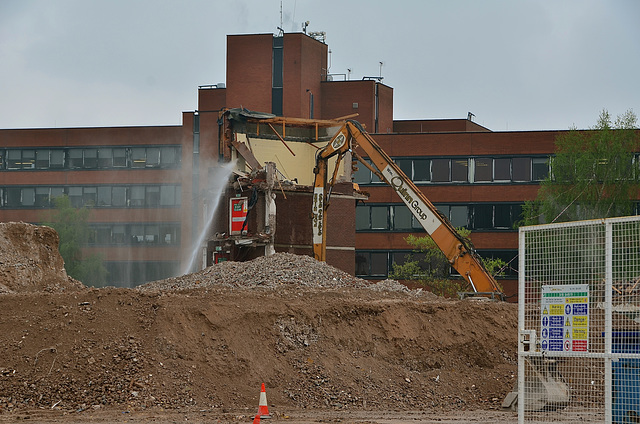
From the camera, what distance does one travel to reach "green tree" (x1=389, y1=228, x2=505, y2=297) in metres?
53.1

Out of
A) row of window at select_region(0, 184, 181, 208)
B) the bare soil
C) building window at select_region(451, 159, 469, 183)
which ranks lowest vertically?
the bare soil

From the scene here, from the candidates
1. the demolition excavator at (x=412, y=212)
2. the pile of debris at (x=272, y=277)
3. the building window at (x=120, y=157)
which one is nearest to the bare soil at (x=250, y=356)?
the pile of debris at (x=272, y=277)

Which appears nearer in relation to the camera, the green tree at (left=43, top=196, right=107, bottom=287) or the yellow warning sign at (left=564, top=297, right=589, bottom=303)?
the yellow warning sign at (left=564, top=297, right=589, bottom=303)

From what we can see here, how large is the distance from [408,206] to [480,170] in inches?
1251

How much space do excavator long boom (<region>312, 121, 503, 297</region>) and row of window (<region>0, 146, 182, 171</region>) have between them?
41.0 m

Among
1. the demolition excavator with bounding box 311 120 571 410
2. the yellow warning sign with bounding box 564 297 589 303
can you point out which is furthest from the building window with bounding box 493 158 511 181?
the yellow warning sign with bounding box 564 297 589 303

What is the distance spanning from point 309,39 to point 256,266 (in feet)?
155

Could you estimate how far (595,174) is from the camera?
164ft

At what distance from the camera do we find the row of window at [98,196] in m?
69.1

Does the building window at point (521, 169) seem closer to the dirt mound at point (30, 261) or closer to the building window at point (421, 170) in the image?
the building window at point (421, 170)

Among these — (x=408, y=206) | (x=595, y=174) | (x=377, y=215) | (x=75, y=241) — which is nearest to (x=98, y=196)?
(x=75, y=241)

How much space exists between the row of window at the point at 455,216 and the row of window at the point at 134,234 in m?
16.2

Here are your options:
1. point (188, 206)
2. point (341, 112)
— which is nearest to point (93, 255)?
point (188, 206)

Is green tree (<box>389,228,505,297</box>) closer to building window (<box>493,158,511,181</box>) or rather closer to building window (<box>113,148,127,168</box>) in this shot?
building window (<box>493,158,511,181</box>)
